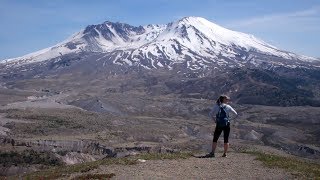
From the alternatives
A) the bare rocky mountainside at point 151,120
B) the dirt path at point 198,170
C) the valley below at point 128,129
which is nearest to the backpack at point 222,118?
the dirt path at point 198,170

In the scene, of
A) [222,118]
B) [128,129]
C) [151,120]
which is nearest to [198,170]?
[222,118]

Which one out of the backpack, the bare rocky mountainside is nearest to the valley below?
the bare rocky mountainside

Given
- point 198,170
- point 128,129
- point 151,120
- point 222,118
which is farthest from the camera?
point 151,120

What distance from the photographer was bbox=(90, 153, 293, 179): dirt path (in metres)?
16.8

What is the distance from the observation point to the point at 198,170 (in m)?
17.4

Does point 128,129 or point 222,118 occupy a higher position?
point 222,118

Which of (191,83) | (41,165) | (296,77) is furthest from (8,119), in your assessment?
(296,77)

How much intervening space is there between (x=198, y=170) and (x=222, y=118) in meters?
2.42

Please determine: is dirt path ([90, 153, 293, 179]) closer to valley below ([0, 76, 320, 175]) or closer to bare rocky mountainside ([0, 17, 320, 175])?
valley below ([0, 76, 320, 175])

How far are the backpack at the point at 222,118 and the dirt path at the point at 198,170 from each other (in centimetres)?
147

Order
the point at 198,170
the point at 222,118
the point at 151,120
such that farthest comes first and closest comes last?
the point at 151,120 → the point at 222,118 → the point at 198,170

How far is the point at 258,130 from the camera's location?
91.3 m

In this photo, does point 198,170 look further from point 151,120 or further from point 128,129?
point 151,120

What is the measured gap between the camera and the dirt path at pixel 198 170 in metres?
16.8
